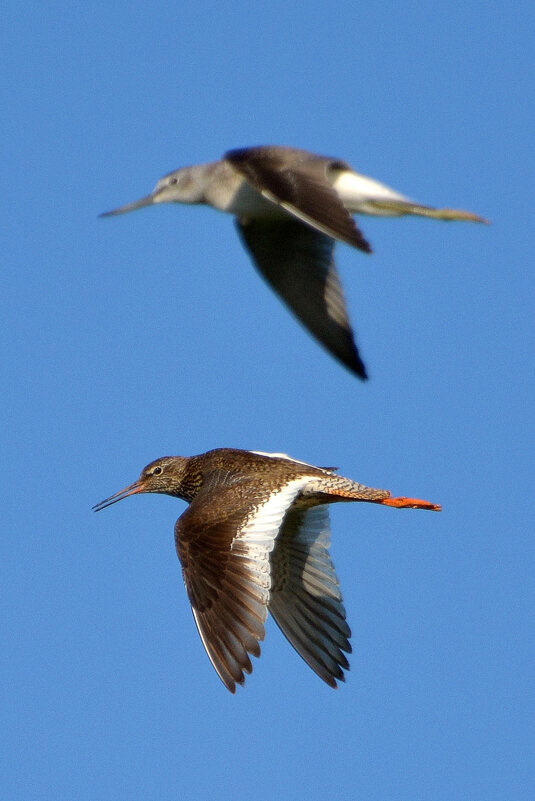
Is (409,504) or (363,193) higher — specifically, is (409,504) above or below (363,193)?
below

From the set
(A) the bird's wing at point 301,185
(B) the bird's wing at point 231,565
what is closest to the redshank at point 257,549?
(B) the bird's wing at point 231,565

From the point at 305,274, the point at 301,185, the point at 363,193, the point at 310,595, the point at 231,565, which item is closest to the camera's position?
the point at 231,565

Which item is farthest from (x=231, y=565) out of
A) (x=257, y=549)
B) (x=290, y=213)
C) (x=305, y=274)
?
(x=305, y=274)

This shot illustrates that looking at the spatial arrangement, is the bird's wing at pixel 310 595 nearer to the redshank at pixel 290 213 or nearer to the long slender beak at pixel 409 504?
the long slender beak at pixel 409 504

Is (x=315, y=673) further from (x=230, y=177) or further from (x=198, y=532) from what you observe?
(x=230, y=177)

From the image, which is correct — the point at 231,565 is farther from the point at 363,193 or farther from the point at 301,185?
the point at 363,193

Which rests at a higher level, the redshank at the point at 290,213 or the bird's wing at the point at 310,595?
the redshank at the point at 290,213

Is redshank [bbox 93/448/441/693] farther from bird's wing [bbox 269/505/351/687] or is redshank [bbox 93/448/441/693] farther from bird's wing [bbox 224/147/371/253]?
bird's wing [bbox 224/147/371/253]
